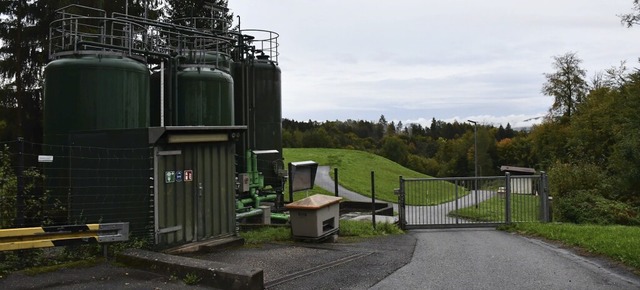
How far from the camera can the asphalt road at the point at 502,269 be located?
24.0ft

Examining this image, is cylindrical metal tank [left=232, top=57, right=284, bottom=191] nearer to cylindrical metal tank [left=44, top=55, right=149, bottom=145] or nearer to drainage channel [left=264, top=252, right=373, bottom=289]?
cylindrical metal tank [left=44, top=55, right=149, bottom=145]

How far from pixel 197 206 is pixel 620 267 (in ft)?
24.5

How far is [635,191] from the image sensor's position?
26.1 m

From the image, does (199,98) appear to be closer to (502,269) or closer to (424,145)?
(502,269)

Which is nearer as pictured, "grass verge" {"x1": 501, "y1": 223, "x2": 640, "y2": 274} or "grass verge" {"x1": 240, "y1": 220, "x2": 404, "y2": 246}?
"grass verge" {"x1": 501, "y1": 223, "x2": 640, "y2": 274}

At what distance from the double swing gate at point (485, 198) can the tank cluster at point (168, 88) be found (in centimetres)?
467

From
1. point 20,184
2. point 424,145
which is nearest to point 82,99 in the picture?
point 20,184

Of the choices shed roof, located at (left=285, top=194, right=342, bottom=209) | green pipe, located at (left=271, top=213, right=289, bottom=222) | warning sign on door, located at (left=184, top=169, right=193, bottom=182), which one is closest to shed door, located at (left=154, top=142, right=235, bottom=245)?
warning sign on door, located at (left=184, top=169, right=193, bottom=182)

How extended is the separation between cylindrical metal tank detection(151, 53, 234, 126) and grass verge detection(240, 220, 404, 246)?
11.7ft

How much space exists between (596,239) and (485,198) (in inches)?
226

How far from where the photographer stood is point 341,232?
12.8 metres

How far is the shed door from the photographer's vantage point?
874 centimetres

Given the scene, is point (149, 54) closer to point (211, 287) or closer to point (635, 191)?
point (211, 287)

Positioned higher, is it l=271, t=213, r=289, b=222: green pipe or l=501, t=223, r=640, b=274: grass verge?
l=501, t=223, r=640, b=274: grass verge
